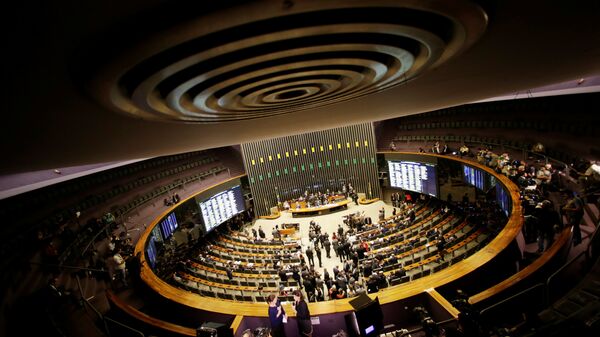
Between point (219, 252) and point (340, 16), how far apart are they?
17727 millimetres

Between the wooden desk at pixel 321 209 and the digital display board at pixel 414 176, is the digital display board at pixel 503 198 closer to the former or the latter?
the digital display board at pixel 414 176

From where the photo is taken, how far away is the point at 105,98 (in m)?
2.02

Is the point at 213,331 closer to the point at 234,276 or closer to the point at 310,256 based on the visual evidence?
the point at 234,276

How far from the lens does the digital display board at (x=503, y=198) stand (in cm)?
1091

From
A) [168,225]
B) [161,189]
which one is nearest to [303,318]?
[168,225]

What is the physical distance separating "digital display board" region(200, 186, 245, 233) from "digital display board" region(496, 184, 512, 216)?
50.6 ft

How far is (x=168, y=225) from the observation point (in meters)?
15.2

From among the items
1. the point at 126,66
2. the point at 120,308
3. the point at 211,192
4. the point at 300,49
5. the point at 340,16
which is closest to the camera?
the point at 126,66

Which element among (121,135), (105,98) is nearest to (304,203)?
(121,135)

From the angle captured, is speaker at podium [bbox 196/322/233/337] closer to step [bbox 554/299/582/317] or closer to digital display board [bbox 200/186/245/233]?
step [bbox 554/299/582/317]

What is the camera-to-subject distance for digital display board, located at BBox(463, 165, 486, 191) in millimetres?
13984

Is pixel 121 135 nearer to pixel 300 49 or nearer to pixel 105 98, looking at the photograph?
pixel 105 98

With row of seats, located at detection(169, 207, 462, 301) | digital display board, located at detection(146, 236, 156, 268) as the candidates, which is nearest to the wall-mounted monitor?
digital display board, located at detection(146, 236, 156, 268)

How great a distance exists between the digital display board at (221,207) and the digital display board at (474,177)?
14.7 meters
